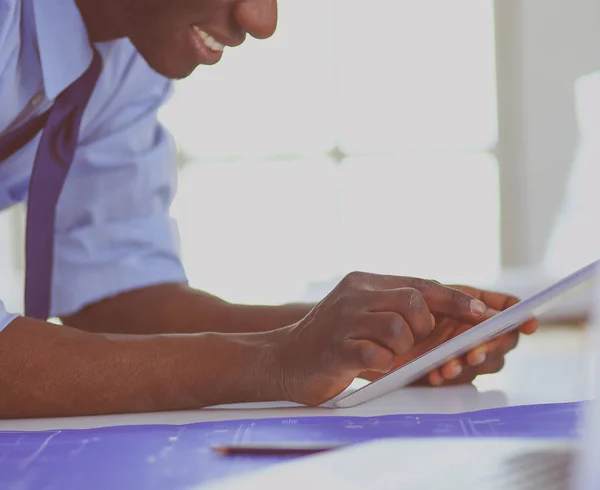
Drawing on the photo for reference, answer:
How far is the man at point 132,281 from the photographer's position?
2.80ft

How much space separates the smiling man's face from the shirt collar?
52 millimetres

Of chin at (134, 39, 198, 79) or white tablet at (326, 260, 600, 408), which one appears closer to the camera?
white tablet at (326, 260, 600, 408)

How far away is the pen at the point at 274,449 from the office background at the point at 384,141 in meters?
3.23

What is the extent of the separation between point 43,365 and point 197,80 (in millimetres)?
3434

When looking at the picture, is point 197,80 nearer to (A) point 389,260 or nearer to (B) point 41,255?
(A) point 389,260

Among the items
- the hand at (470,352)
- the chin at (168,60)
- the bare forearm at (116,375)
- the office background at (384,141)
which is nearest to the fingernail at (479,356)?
the hand at (470,352)

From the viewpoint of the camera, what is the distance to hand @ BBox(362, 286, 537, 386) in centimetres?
92

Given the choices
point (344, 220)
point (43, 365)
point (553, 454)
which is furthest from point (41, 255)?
point (344, 220)

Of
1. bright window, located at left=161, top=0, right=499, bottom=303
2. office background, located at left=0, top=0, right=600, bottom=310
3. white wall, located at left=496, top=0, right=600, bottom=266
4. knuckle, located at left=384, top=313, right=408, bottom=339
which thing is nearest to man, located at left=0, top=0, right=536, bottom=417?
knuckle, located at left=384, top=313, right=408, bottom=339

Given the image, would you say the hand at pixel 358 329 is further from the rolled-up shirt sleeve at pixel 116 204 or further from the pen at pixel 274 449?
the rolled-up shirt sleeve at pixel 116 204

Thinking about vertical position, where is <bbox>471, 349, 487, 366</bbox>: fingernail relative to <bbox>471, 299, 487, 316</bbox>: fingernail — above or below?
below

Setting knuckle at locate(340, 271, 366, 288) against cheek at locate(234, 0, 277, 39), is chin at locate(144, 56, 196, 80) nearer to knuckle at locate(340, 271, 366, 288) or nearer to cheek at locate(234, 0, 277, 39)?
cheek at locate(234, 0, 277, 39)

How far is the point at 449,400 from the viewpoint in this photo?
89cm

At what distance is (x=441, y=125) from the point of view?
4059 millimetres
